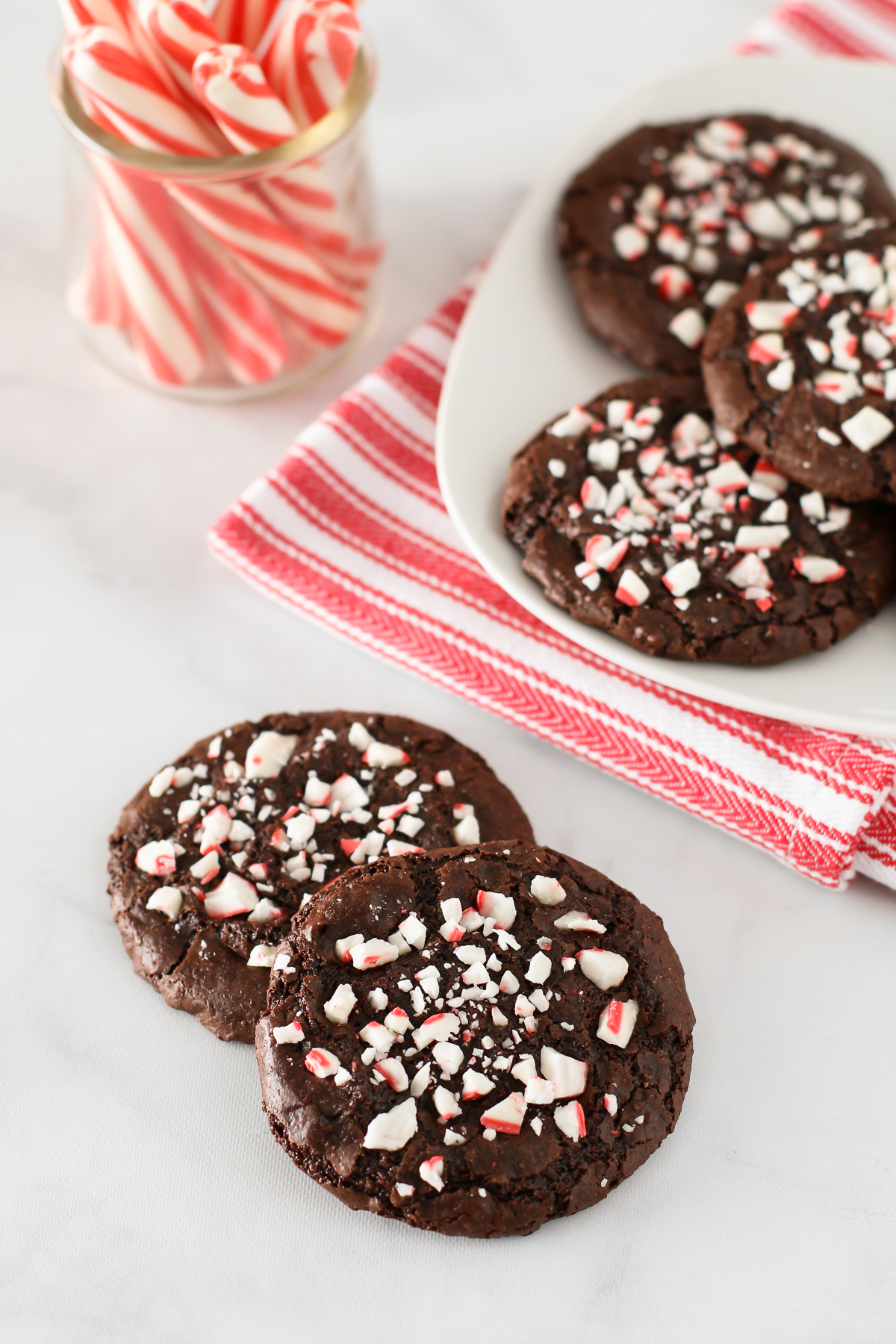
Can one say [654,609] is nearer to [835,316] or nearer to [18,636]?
[835,316]

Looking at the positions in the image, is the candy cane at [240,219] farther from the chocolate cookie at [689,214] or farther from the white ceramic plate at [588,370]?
the chocolate cookie at [689,214]

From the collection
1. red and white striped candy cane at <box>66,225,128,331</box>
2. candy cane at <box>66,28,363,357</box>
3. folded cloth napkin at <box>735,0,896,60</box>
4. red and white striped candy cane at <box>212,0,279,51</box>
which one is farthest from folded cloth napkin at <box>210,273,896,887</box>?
folded cloth napkin at <box>735,0,896,60</box>

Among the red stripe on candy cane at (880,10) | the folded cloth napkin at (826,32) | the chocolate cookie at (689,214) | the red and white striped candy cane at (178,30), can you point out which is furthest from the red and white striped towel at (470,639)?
the red stripe on candy cane at (880,10)

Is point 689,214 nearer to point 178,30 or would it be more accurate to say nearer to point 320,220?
point 320,220

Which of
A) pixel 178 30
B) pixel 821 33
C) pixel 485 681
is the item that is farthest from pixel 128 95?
pixel 821 33

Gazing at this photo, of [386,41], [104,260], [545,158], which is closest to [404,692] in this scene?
[104,260]

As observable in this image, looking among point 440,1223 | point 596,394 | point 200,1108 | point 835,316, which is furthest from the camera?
point 596,394
